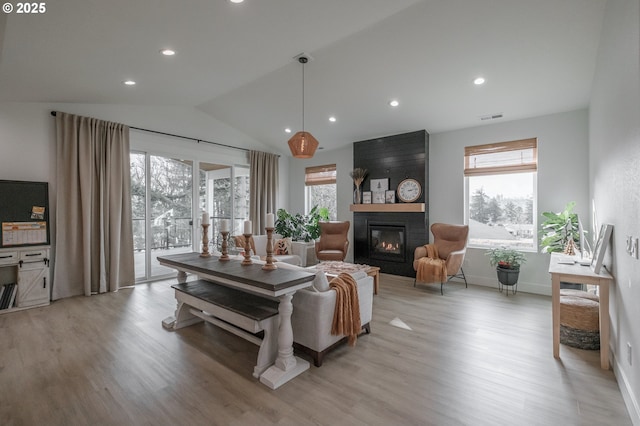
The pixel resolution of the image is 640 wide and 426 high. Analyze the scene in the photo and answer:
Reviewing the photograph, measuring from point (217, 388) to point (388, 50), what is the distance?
3.71 metres

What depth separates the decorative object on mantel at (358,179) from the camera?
19.6 feet

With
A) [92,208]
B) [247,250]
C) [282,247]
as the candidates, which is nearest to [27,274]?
[92,208]

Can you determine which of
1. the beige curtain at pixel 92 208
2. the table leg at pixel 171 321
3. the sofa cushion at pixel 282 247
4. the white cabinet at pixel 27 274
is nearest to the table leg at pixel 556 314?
the table leg at pixel 171 321

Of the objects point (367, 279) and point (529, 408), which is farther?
point (367, 279)

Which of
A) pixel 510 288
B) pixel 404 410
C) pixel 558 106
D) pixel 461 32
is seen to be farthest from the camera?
pixel 510 288

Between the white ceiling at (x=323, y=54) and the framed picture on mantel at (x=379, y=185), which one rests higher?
the white ceiling at (x=323, y=54)

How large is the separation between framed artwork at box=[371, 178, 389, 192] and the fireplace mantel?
35 centimetres

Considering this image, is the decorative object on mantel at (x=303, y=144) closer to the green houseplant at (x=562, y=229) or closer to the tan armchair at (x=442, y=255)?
the tan armchair at (x=442, y=255)

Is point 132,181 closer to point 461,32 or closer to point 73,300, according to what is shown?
point 73,300

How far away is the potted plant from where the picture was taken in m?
4.30

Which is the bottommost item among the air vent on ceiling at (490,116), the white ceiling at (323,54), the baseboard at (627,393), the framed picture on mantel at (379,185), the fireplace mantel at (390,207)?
the baseboard at (627,393)

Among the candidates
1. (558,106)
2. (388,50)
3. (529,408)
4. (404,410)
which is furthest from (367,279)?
(558,106)

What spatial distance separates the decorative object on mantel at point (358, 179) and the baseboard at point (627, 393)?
4262 millimetres

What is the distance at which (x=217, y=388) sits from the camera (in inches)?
84.1
